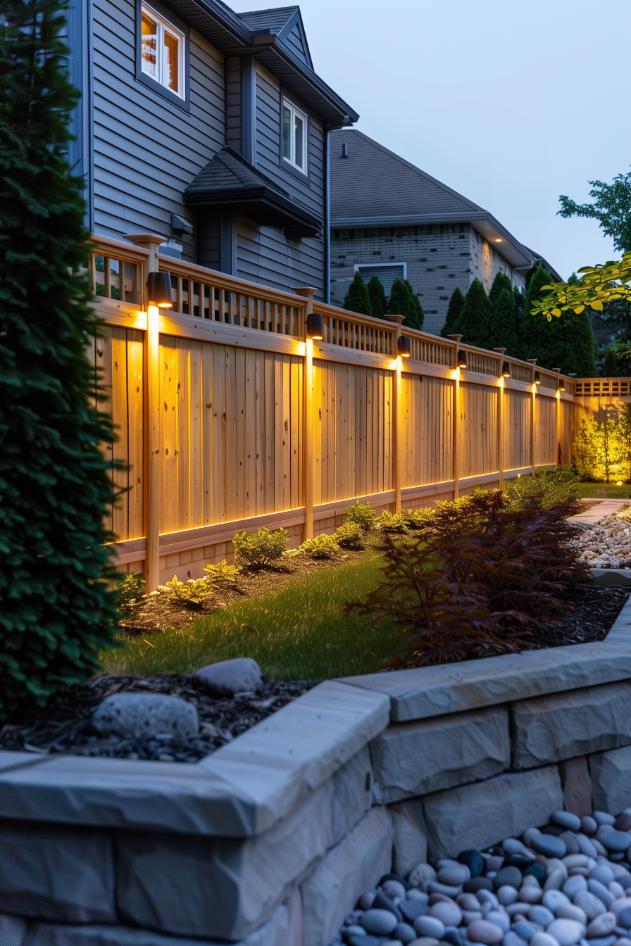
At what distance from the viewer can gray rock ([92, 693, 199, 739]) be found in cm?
270

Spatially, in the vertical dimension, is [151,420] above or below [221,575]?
above

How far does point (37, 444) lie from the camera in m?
2.89

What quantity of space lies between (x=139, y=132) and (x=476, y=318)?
10676mm

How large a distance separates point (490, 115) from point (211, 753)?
126m

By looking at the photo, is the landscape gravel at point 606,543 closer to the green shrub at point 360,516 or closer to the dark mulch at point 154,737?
the green shrub at point 360,516

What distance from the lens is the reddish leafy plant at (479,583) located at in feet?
12.2

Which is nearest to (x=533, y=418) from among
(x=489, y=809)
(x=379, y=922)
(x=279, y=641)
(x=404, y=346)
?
(x=404, y=346)

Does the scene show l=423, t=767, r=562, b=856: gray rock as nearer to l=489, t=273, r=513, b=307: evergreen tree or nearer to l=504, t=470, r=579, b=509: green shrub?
l=504, t=470, r=579, b=509: green shrub

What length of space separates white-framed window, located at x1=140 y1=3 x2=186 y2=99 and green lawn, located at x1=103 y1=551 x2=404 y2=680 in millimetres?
7203

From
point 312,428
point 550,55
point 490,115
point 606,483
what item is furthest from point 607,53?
point 312,428

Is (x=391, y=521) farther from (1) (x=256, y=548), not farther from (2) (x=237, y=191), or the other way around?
(2) (x=237, y=191)

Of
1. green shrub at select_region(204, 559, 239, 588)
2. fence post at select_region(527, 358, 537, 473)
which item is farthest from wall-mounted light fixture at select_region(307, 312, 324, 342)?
fence post at select_region(527, 358, 537, 473)

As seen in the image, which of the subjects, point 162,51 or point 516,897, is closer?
point 516,897

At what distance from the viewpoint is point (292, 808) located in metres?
2.27
